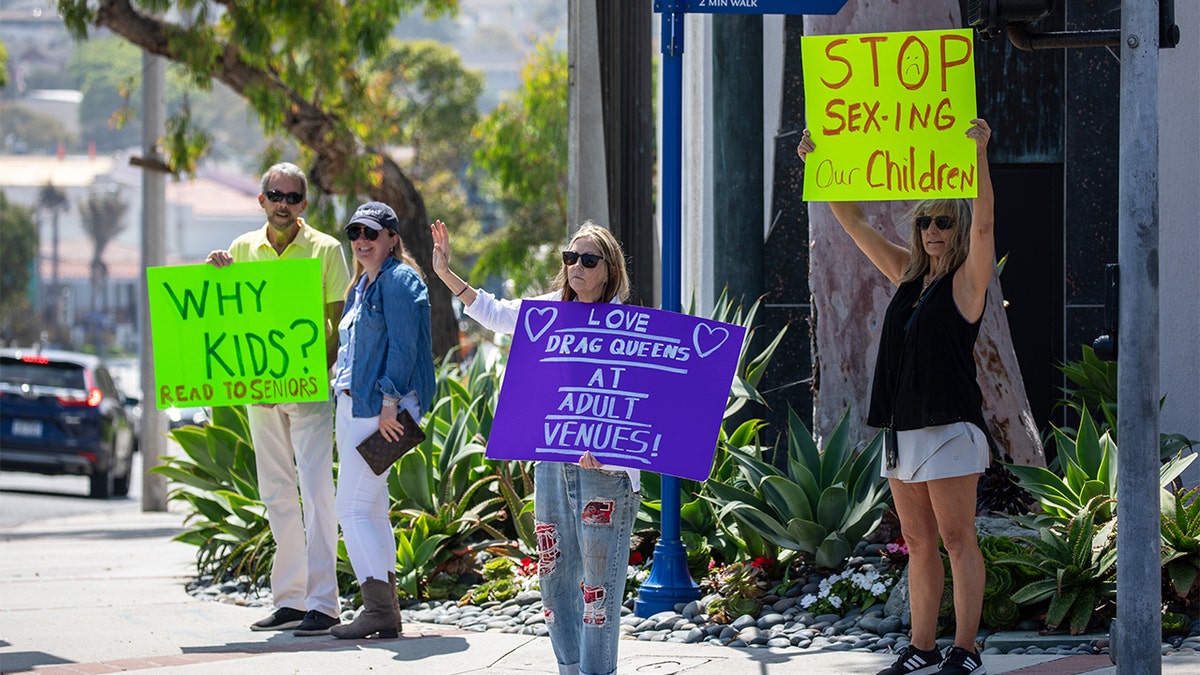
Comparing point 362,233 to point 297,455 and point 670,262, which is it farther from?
point 670,262

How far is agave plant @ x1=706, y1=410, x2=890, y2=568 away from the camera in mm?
7492

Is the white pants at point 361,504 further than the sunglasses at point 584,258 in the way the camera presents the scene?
Yes

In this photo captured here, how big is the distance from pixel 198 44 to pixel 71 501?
7454 millimetres

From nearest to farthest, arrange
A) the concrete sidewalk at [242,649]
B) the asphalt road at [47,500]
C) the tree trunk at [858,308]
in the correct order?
1. the concrete sidewalk at [242,649]
2. the tree trunk at [858,308]
3. the asphalt road at [47,500]

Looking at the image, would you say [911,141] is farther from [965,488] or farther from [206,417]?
[206,417]

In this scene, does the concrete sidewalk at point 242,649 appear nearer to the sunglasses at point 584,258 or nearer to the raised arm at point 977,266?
the raised arm at point 977,266

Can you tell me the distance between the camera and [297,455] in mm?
7656

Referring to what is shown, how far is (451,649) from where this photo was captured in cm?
713

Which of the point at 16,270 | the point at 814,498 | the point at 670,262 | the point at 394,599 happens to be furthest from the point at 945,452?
the point at 16,270

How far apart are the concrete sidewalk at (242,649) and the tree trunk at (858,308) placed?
6.50ft

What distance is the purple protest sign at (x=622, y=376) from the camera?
5.75 metres

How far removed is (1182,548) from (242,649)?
4.17 meters

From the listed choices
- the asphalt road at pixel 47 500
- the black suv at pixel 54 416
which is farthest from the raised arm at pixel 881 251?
the black suv at pixel 54 416

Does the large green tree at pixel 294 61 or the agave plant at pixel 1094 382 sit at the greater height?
the large green tree at pixel 294 61
